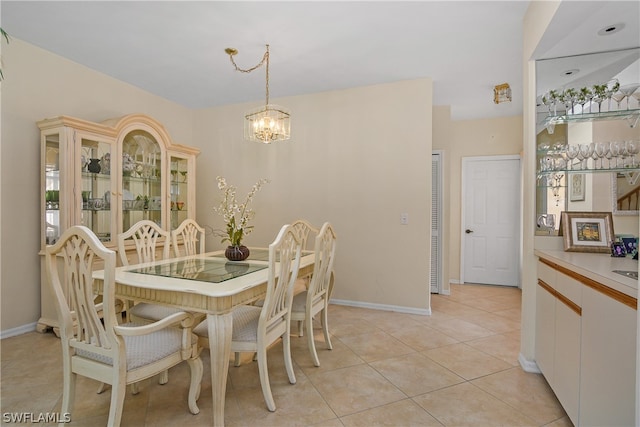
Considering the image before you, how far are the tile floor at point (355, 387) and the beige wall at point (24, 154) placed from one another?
0.38 metres

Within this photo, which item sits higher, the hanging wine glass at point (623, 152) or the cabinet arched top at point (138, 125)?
the cabinet arched top at point (138, 125)

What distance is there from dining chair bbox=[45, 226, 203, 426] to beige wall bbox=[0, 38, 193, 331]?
6.30 ft

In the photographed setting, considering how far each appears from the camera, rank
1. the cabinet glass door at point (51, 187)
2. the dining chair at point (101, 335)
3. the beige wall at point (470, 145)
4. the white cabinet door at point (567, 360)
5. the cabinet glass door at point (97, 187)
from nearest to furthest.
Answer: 1. the dining chair at point (101, 335)
2. the white cabinet door at point (567, 360)
3. the cabinet glass door at point (51, 187)
4. the cabinet glass door at point (97, 187)
5. the beige wall at point (470, 145)

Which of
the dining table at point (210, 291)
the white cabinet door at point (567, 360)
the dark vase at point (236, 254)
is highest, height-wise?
the dark vase at point (236, 254)

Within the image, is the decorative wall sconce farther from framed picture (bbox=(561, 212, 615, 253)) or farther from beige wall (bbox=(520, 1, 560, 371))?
framed picture (bbox=(561, 212, 615, 253))

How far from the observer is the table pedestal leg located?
5.15ft

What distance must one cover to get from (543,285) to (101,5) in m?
3.69

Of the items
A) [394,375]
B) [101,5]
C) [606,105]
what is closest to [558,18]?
[606,105]

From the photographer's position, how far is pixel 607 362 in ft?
4.17

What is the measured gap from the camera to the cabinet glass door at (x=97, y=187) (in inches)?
117

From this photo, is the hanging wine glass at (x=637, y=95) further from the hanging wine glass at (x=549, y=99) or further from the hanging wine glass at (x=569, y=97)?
the hanging wine glass at (x=549, y=99)

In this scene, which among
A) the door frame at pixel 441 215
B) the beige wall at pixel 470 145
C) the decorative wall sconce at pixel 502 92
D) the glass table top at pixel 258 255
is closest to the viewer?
the glass table top at pixel 258 255

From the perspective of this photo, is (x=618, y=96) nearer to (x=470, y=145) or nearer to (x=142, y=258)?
(x=470, y=145)

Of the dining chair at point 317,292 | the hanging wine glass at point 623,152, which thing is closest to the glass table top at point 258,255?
the dining chair at point 317,292
